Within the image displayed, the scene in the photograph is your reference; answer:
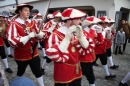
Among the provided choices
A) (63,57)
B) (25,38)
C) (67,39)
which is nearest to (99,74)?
(25,38)

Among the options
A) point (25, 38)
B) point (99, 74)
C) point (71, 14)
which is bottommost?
point (99, 74)

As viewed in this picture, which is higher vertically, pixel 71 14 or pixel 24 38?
pixel 71 14

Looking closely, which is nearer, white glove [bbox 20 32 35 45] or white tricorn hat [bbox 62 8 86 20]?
white tricorn hat [bbox 62 8 86 20]

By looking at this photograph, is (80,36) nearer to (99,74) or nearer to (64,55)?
(64,55)

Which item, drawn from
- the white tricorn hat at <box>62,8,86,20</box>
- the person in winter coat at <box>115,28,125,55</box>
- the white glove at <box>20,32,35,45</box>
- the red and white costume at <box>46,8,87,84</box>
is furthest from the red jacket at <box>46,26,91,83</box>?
the person in winter coat at <box>115,28,125,55</box>

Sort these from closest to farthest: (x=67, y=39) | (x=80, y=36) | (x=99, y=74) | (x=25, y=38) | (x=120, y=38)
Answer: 1. (x=67, y=39)
2. (x=80, y=36)
3. (x=25, y=38)
4. (x=99, y=74)
5. (x=120, y=38)

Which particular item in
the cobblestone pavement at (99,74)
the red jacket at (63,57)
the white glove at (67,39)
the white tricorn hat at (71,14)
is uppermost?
the white tricorn hat at (71,14)

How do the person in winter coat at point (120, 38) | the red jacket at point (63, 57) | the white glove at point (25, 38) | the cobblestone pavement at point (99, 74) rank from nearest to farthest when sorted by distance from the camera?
the red jacket at point (63, 57)
the white glove at point (25, 38)
the cobblestone pavement at point (99, 74)
the person in winter coat at point (120, 38)

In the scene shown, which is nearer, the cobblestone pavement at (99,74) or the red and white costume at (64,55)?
the red and white costume at (64,55)

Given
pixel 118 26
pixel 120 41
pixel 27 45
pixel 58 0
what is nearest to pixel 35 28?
pixel 27 45

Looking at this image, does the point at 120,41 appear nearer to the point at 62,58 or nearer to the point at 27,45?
the point at 27,45

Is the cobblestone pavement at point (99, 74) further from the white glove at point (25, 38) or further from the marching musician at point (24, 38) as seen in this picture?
the white glove at point (25, 38)

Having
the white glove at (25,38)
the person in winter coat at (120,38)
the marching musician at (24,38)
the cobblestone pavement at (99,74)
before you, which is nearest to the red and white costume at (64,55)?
the white glove at (25,38)

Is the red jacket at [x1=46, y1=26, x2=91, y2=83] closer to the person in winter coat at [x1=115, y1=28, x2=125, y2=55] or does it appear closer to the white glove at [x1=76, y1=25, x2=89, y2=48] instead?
the white glove at [x1=76, y1=25, x2=89, y2=48]
